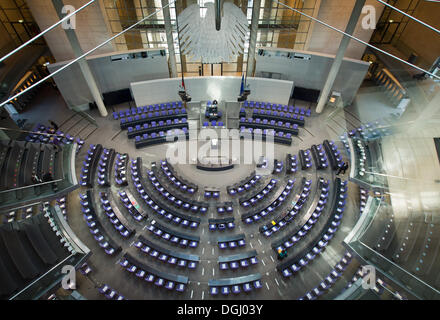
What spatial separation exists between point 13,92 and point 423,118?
28.5 metres

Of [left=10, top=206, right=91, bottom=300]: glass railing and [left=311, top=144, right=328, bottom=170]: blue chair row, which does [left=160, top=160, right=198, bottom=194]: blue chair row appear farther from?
[left=311, top=144, right=328, bottom=170]: blue chair row

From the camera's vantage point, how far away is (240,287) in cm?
1178

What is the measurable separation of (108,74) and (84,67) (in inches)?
117

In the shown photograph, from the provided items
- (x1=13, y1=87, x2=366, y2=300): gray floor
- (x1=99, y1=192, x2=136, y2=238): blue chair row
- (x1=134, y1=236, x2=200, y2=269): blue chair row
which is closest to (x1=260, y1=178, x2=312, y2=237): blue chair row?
(x1=13, y1=87, x2=366, y2=300): gray floor

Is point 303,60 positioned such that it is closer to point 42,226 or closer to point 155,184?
point 155,184

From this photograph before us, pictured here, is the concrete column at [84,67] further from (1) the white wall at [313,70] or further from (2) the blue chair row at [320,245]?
(2) the blue chair row at [320,245]

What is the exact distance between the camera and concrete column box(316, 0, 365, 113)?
14.9 meters

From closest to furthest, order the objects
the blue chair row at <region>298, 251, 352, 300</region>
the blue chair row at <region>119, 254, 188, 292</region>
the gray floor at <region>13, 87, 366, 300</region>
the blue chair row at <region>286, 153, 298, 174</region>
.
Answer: the blue chair row at <region>298, 251, 352, 300</region> < the blue chair row at <region>119, 254, 188, 292</region> < the gray floor at <region>13, 87, 366, 300</region> < the blue chair row at <region>286, 153, 298, 174</region>

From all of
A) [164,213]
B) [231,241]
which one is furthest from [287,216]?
[164,213]

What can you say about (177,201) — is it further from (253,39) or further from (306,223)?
(253,39)

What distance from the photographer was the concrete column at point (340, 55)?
14914mm

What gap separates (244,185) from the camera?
15.9m

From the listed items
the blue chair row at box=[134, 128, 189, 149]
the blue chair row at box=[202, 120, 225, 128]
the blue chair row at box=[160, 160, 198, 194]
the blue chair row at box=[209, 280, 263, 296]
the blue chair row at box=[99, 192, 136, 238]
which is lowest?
the blue chair row at box=[209, 280, 263, 296]

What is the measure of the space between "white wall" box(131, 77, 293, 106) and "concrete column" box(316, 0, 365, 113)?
2.76m
